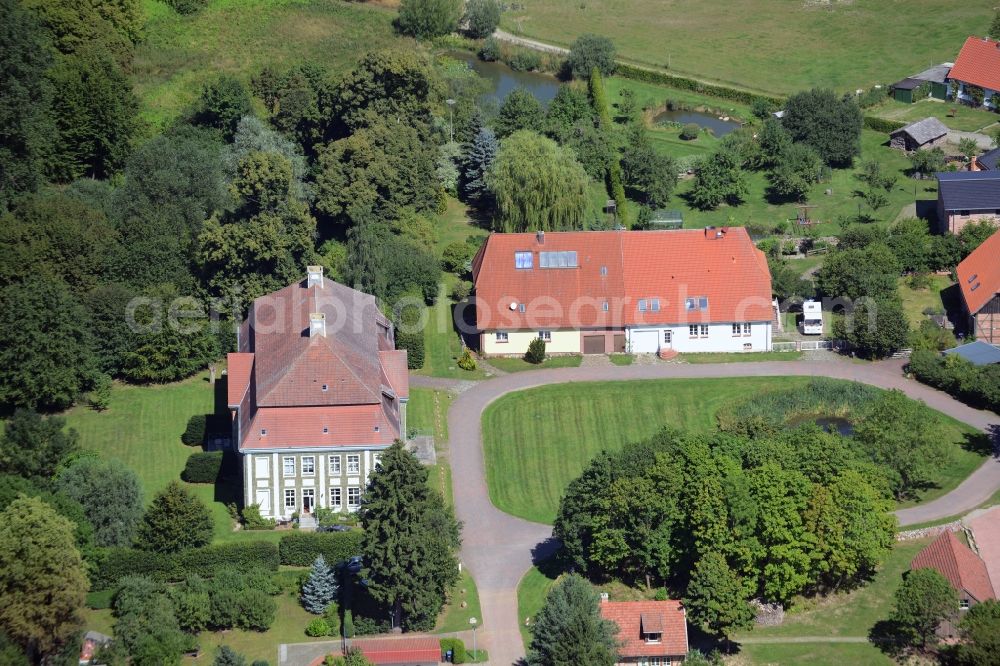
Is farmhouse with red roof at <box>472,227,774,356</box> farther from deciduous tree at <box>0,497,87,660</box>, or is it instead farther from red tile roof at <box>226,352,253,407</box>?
deciduous tree at <box>0,497,87,660</box>

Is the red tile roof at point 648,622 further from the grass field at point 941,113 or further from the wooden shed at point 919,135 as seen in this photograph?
the grass field at point 941,113

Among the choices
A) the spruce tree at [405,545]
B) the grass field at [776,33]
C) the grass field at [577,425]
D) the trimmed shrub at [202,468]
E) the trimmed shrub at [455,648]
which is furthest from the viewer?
the grass field at [776,33]

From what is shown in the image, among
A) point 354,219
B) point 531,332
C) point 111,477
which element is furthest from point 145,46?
point 111,477

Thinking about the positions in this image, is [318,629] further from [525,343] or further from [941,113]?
[941,113]

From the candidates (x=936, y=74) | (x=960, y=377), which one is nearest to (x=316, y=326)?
(x=960, y=377)

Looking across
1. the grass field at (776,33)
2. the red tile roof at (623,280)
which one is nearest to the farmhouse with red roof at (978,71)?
the grass field at (776,33)

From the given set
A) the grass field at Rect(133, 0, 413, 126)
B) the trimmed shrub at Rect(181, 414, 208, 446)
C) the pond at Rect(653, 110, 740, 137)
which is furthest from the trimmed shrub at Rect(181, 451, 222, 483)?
the pond at Rect(653, 110, 740, 137)
